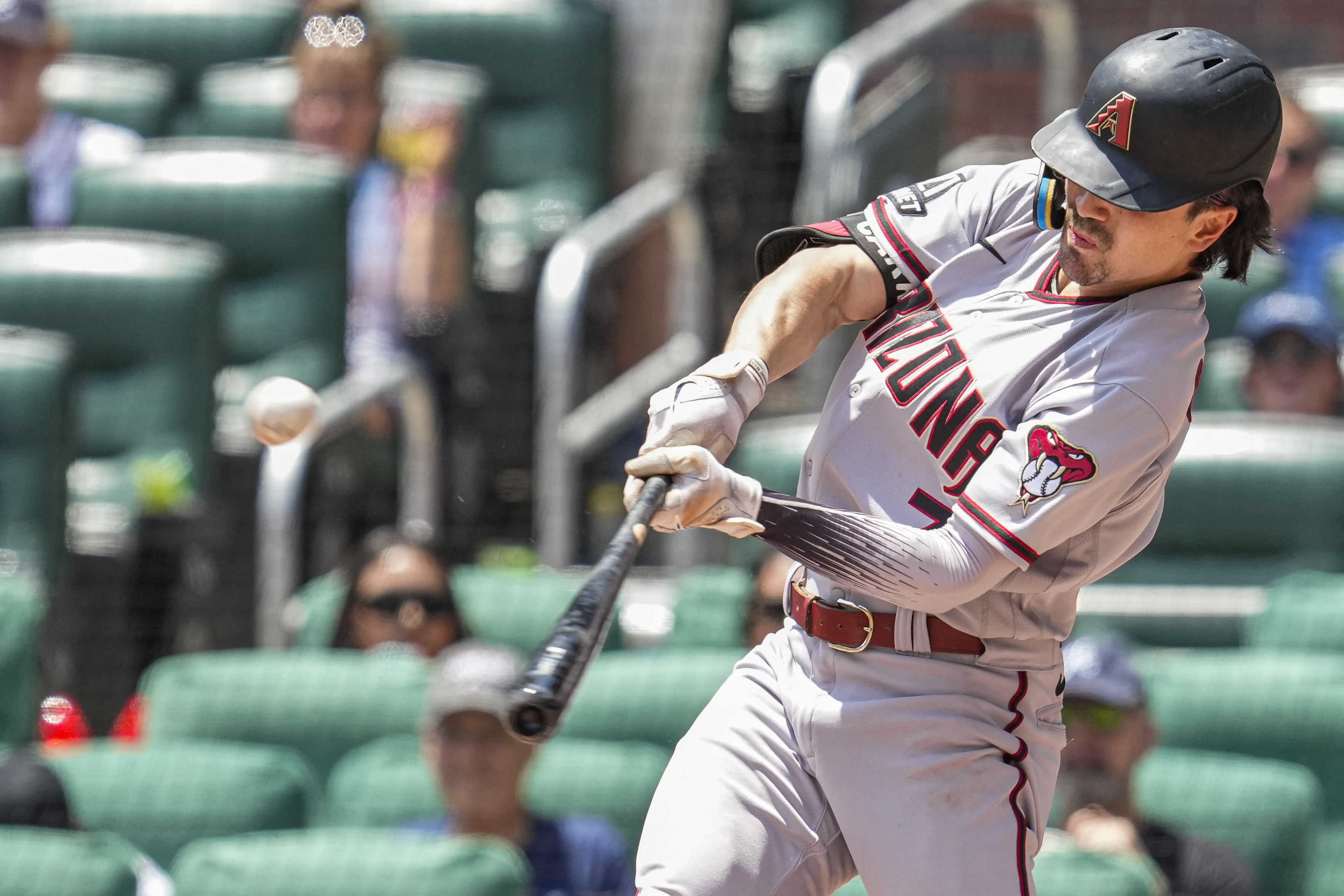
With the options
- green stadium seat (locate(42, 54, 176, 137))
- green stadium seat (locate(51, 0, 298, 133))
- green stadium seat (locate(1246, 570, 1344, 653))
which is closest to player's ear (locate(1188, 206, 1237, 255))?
green stadium seat (locate(1246, 570, 1344, 653))

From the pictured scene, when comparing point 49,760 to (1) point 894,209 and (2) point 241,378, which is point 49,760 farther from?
(1) point 894,209

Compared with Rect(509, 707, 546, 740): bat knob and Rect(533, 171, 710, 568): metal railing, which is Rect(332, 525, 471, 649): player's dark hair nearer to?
Rect(533, 171, 710, 568): metal railing

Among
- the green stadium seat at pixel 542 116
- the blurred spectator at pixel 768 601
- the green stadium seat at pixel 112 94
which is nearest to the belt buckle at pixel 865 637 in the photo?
the blurred spectator at pixel 768 601

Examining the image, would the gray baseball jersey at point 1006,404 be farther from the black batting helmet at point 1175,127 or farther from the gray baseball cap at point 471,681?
the gray baseball cap at point 471,681

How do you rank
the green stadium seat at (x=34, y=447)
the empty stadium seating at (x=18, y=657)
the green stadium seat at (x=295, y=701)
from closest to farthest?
the green stadium seat at (x=295, y=701)
the empty stadium seating at (x=18, y=657)
the green stadium seat at (x=34, y=447)

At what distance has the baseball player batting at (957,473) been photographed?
1665mm

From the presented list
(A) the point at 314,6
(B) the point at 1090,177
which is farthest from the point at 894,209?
(A) the point at 314,6

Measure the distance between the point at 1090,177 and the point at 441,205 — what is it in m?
3.06

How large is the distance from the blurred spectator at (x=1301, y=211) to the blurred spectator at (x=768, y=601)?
5.16ft

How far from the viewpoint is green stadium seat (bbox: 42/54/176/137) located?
17.3ft

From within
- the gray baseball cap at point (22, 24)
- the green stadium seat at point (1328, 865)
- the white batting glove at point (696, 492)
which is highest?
the gray baseball cap at point (22, 24)

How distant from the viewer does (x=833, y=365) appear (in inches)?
161

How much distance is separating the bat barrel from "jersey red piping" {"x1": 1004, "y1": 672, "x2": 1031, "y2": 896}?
0.44 meters

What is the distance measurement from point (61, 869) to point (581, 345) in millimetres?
2099
